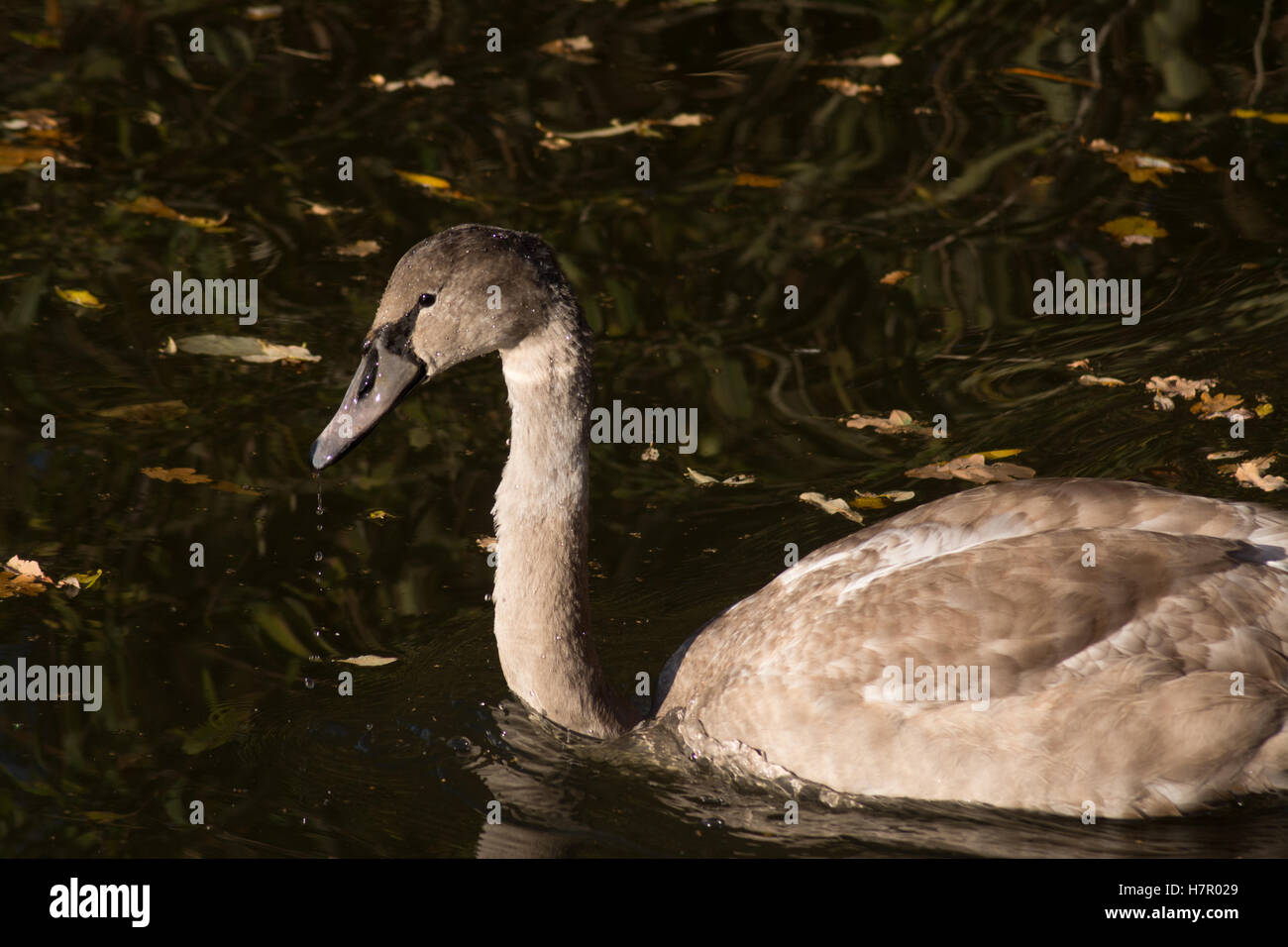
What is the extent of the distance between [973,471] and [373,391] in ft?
11.7

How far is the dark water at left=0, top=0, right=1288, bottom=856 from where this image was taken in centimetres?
614

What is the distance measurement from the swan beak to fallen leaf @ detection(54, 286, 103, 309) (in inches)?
170

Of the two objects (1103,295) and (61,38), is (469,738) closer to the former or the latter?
(1103,295)

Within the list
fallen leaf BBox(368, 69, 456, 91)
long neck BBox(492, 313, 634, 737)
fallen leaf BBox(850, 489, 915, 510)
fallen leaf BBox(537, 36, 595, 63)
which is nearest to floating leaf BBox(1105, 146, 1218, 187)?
fallen leaf BBox(537, 36, 595, 63)

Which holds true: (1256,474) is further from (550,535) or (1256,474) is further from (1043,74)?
(1043,74)

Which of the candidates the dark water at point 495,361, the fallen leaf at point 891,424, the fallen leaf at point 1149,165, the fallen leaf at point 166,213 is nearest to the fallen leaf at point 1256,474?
the dark water at point 495,361

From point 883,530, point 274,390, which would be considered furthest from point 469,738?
point 274,390

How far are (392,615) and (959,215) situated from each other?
5461mm

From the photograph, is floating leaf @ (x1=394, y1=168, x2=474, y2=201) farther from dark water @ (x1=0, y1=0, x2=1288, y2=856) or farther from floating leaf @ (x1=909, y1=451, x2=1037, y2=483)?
floating leaf @ (x1=909, y1=451, x2=1037, y2=483)

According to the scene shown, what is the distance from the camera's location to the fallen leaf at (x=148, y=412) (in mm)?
8539

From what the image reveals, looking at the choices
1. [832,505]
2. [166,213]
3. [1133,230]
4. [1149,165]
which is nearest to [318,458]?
[832,505]

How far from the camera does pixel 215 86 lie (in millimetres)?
12445

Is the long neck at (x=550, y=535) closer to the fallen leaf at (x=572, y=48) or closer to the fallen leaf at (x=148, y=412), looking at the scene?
the fallen leaf at (x=148, y=412)

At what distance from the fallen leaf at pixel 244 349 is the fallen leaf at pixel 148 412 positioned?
2.12ft
